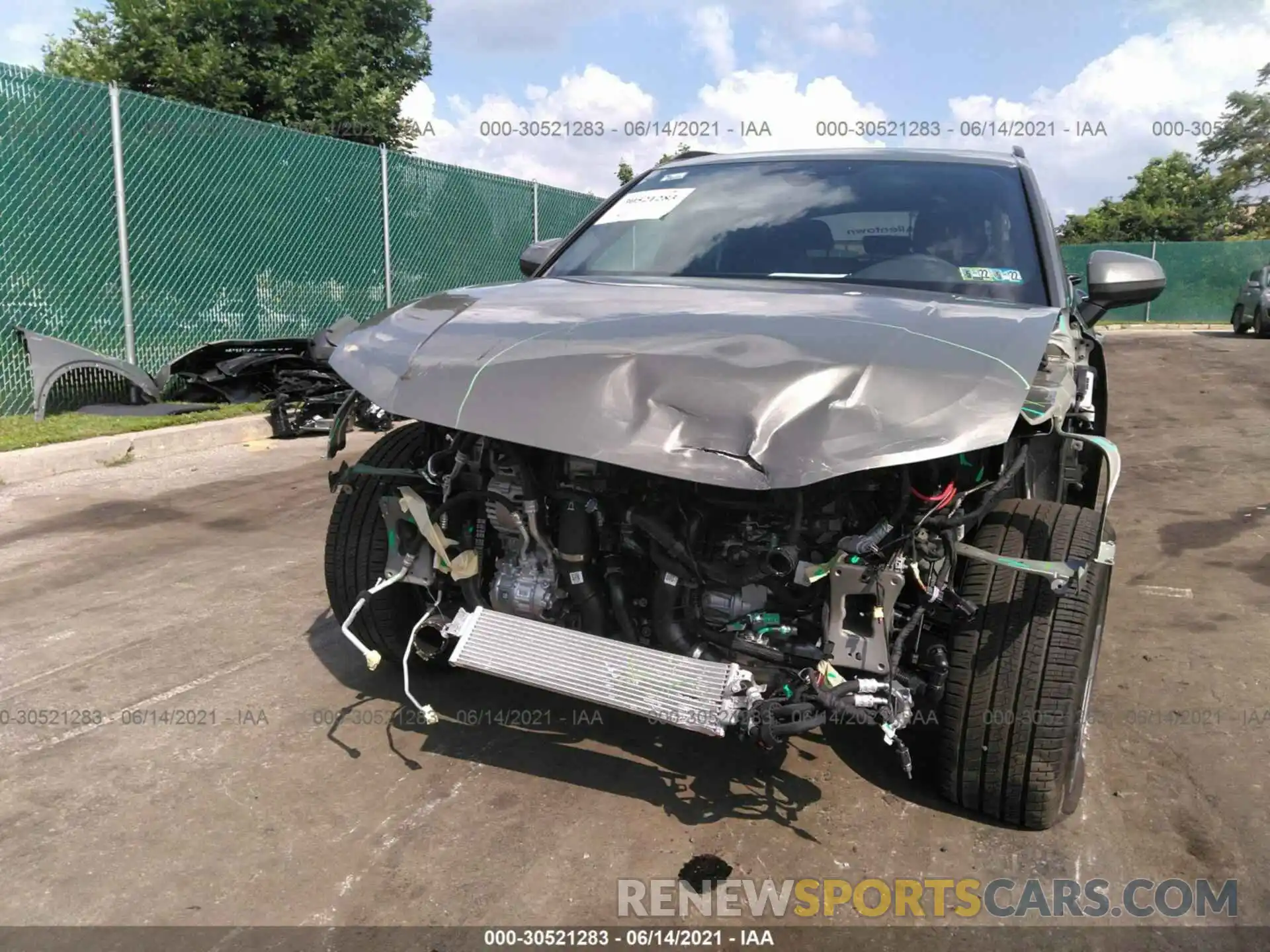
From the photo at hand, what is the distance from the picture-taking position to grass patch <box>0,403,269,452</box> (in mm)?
6750

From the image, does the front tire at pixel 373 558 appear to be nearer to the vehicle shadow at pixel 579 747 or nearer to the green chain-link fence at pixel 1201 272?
the vehicle shadow at pixel 579 747

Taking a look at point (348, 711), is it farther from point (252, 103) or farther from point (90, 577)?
point (252, 103)

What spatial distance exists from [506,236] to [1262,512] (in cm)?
1040

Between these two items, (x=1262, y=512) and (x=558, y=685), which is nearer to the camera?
(x=558, y=685)

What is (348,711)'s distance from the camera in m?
3.14

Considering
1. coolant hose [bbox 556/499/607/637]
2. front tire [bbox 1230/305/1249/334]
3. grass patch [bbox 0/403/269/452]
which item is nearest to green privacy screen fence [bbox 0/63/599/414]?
grass patch [bbox 0/403/269/452]

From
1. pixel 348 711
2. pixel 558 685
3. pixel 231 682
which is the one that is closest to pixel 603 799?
pixel 558 685

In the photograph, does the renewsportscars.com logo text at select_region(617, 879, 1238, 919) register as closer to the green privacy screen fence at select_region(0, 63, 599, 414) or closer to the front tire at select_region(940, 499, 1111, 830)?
the front tire at select_region(940, 499, 1111, 830)

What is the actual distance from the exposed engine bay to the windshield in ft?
2.76

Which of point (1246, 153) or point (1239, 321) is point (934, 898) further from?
point (1246, 153)

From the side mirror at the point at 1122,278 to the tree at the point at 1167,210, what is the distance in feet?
123

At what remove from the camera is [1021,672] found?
232cm

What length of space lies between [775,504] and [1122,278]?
78.7 inches

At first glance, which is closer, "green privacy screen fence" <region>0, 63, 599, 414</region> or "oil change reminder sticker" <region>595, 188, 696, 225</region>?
"oil change reminder sticker" <region>595, 188, 696, 225</region>
